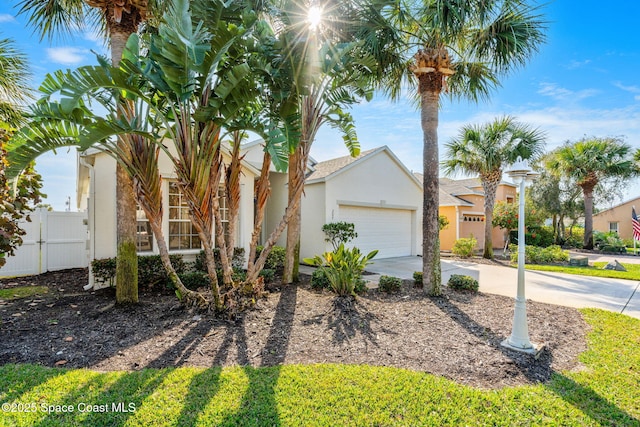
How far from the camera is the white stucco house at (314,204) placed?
838 centimetres

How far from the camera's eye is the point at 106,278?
8.00m

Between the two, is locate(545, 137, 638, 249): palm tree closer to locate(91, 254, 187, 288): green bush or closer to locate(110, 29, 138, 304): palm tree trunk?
locate(91, 254, 187, 288): green bush

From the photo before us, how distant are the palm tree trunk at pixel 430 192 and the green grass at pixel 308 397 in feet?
11.9

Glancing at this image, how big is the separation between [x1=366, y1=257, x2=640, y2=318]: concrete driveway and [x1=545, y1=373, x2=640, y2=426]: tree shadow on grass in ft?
14.3

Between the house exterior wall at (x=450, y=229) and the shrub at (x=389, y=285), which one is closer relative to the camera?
the shrub at (x=389, y=285)

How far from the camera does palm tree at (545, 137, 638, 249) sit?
1947 centimetres

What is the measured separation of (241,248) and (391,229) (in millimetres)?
7956

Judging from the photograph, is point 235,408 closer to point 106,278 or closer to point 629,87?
point 106,278

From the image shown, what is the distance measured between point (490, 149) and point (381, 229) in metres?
6.30

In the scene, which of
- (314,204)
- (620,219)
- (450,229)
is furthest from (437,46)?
(620,219)

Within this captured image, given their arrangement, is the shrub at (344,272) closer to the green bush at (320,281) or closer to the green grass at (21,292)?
the green bush at (320,281)

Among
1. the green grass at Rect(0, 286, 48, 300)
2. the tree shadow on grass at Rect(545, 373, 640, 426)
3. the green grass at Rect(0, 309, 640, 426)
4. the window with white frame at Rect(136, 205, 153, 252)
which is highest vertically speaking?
the window with white frame at Rect(136, 205, 153, 252)

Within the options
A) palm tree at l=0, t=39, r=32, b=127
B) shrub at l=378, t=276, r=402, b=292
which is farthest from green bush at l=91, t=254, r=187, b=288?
shrub at l=378, t=276, r=402, b=292

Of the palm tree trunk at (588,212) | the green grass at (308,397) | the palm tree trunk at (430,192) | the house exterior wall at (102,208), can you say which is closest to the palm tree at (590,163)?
→ the palm tree trunk at (588,212)
